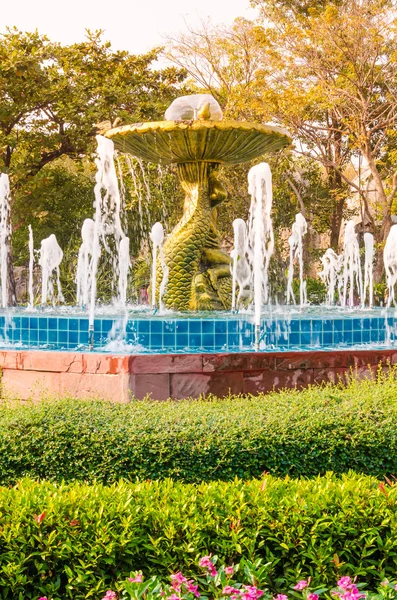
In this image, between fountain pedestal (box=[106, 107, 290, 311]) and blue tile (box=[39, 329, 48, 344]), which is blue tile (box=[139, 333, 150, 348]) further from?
fountain pedestal (box=[106, 107, 290, 311])

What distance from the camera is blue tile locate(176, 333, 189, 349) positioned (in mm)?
7125

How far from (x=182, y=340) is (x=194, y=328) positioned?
166mm

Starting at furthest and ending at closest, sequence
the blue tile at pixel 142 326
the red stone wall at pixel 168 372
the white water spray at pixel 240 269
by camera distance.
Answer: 1. the white water spray at pixel 240 269
2. the blue tile at pixel 142 326
3. the red stone wall at pixel 168 372

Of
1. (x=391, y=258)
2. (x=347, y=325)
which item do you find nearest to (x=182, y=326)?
(x=347, y=325)

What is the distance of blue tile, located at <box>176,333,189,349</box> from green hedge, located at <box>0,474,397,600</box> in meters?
4.07

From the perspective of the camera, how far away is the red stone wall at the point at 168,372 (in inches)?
244

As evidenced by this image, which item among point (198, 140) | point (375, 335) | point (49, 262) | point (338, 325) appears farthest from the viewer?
point (49, 262)

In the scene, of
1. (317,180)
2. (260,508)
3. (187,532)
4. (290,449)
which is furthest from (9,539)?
(317,180)

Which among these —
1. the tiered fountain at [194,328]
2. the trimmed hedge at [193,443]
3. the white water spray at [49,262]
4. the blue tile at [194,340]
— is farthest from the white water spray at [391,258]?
the trimmed hedge at [193,443]

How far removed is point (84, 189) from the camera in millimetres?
22266

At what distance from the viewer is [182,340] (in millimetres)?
7145

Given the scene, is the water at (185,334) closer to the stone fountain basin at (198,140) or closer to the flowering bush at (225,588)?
the stone fountain basin at (198,140)

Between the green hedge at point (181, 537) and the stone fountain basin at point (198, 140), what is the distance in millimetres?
6862

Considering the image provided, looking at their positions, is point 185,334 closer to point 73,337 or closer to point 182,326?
point 182,326
